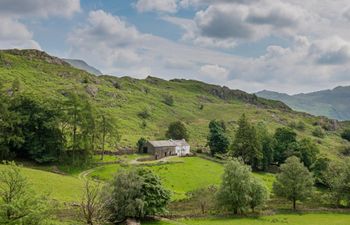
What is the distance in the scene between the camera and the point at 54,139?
99625mm

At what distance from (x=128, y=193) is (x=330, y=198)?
48.6 meters

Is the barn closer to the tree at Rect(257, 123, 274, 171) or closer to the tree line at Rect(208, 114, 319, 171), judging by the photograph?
the tree line at Rect(208, 114, 319, 171)

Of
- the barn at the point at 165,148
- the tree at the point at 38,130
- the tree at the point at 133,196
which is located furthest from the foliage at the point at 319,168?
the tree at the point at 38,130

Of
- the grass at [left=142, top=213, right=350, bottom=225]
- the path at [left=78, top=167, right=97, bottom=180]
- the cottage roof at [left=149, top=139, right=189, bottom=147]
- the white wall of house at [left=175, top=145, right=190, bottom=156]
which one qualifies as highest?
the cottage roof at [left=149, top=139, right=189, bottom=147]

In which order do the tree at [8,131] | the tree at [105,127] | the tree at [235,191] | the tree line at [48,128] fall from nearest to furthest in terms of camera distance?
the tree at [235,191]
the tree at [8,131]
the tree line at [48,128]
the tree at [105,127]

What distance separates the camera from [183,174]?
328 ft

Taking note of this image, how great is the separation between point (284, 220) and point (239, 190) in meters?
9.23

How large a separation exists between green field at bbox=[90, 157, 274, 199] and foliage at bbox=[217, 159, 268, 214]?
12950 mm

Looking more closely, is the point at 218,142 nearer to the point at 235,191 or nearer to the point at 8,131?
the point at 235,191

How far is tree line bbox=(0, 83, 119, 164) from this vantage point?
95506 millimetres

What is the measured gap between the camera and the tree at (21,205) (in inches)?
1515

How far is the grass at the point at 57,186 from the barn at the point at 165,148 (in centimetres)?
4972

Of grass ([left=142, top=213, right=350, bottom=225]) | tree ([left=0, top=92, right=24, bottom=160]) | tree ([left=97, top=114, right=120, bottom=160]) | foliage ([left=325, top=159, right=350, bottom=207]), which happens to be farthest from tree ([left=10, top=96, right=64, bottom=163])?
foliage ([left=325, top=159, right=350, bottom=207])

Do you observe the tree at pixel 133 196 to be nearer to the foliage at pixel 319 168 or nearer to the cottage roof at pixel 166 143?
the foliage at pixel 319 168
